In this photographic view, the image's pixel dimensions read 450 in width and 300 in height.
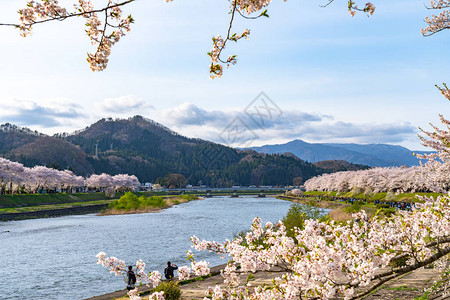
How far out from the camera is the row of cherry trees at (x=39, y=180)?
88.4m

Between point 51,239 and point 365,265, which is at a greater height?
point 365,265

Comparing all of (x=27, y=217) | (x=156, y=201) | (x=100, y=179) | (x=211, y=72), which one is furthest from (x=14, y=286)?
(x=100, y=179)

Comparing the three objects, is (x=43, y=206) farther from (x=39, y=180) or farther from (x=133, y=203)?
(x=39, y=180)

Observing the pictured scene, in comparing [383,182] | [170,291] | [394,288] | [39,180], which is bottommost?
[170,291]

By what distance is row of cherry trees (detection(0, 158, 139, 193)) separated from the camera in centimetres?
8838

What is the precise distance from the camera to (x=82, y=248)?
4062 centimetres

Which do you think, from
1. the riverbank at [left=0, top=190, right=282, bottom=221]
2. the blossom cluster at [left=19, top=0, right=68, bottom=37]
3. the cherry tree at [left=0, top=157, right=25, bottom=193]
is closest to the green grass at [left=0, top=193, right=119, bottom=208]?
the riverbank at [left=0, top=190, right=282, bottom=221]

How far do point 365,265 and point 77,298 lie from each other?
20860 mm

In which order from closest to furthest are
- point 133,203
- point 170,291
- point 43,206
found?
point 170,291, point 43,206, point 133,203

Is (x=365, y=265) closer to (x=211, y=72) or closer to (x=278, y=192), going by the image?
(x=211, y=72)

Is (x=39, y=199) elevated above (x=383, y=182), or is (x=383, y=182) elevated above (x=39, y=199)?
(x=383, y=182)

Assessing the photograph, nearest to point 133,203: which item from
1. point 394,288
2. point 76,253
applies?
point 76,253

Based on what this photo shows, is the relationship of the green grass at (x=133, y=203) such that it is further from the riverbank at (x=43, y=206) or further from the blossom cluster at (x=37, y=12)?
the blossom cluster at (x=37, y=12)

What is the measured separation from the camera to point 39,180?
108688mm
